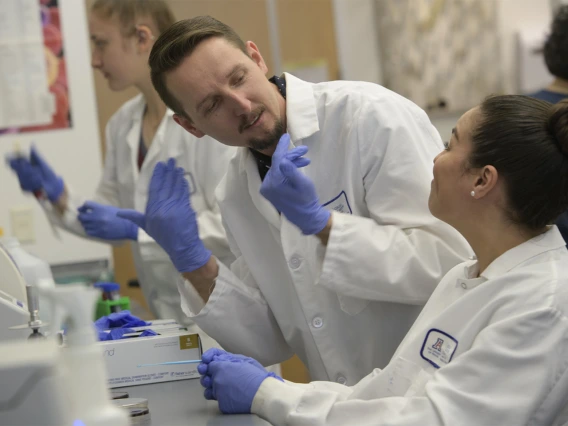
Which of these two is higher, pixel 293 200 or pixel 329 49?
pixel 329 49

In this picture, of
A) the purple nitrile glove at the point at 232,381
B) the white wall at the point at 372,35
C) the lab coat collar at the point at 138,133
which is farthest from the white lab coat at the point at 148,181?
the white wall at the point at 372,35

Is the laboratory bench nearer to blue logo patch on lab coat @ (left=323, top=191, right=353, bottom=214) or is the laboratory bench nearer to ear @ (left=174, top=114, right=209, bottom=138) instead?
blue logo patch on lab coat @ (left=323, top=191, right=353, bottom=214)

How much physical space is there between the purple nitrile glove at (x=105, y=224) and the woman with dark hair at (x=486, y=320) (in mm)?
1021

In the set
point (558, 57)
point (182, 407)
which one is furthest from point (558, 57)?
point (182, 407)

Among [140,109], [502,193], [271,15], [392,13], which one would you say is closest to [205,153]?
[140,109]

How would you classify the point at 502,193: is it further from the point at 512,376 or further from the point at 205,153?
the point at 205,153

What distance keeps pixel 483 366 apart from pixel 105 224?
1459mm

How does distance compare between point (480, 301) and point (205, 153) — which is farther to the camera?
point (205, 153)

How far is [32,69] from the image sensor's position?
319 cm

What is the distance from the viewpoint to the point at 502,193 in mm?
1349

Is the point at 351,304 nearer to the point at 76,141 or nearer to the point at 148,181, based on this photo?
the point at 148,181

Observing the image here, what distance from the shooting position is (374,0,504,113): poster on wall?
4012 millimetres

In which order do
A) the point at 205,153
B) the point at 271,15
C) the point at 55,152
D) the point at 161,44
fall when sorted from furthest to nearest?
the point at 271,15, the point at 55,152, the point at 205,153, the point at 161,44

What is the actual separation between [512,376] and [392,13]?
3130 millimetres
